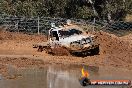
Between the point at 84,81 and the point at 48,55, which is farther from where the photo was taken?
the point at 48,55

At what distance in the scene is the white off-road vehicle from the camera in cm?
2198

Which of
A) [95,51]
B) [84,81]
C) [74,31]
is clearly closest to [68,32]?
[74,31]

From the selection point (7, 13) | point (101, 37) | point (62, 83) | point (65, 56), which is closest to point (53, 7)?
point (7, 13)

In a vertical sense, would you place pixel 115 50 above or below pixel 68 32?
below

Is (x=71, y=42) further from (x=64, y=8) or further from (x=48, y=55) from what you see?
(x=64, y=8)

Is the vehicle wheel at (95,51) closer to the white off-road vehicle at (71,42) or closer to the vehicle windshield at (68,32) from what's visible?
the white off-road vehicle at (71,42)

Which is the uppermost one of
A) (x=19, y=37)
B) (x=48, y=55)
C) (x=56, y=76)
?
(x=19, y=37)

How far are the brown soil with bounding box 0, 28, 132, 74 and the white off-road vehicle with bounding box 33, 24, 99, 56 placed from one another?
410mm

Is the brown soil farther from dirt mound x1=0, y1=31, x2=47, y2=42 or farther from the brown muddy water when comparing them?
the brown muddy water

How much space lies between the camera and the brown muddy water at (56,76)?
15148 millimetres

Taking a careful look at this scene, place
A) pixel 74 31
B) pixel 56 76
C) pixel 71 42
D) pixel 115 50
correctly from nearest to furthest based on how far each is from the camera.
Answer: pixel 56 76, pixel 71 42, pixel 74 31, pixel 115 50

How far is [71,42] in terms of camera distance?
22172mm

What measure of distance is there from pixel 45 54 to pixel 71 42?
2.52 meters

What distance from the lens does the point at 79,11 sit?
1373 inches
